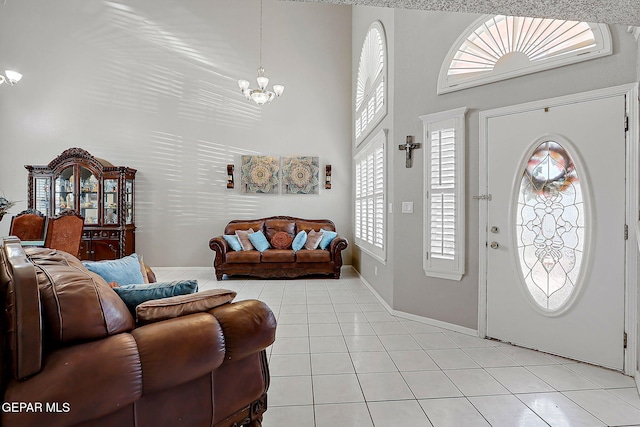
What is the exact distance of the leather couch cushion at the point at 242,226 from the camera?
5980 mm

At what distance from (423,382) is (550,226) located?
5.37 ft

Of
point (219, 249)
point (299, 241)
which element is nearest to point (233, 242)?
point (219, 249)

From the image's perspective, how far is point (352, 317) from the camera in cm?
355

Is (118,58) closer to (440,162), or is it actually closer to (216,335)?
(440,162)

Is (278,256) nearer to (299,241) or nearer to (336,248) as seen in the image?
(299,241)

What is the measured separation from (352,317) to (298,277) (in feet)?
7.07

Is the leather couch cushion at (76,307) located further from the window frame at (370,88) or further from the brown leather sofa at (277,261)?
the brown leather sofa at (277,261)

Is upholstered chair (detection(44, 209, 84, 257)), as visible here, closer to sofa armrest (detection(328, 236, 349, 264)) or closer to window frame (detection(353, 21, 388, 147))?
sofa armrest (detection(328, 236, 349, 264))

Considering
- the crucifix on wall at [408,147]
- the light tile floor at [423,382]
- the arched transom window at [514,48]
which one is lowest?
the light tile floor at [423,382]

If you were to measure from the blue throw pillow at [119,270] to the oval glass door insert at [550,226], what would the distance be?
311 centimetres

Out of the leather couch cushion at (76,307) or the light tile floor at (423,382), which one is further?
the light tile floor at (423,382)

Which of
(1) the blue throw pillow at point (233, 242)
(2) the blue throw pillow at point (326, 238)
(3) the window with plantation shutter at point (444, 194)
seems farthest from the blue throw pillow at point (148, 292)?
(2) the blue throw pillow at point (326, 238)

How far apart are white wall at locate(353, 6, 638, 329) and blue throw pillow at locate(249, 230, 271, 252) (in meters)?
2.59

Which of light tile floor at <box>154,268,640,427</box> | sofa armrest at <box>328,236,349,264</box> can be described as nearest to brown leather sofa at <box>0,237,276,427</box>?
light tile floor at <box>154,268,640,427</box>
